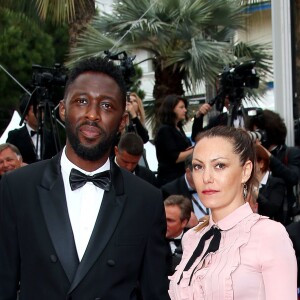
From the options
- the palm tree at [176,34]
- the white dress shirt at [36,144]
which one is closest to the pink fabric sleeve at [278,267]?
the white dress shirt at [36,144]

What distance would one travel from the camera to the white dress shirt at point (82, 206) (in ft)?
9.73

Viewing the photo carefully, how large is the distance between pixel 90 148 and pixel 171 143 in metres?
4.35

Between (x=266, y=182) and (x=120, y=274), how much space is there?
10.7ft

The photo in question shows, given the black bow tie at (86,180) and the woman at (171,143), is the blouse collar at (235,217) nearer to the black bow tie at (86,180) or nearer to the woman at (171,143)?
the black bow tie at (86,180)

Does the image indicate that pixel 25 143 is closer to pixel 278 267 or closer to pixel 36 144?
pixel 36 144

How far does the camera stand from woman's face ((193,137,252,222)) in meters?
2.71

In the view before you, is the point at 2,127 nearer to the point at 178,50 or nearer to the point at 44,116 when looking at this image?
the point at 178,50

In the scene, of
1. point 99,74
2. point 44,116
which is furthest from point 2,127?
point 99,74

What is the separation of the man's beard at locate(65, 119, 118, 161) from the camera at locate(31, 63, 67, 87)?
154 inches

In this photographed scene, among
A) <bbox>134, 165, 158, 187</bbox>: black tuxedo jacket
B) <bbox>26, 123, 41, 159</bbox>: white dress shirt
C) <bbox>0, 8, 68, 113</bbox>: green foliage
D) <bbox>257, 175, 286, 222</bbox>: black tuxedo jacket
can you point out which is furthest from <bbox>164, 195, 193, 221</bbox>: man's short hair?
<bbox>0, 8, 68, 113</bbox>: green foliage

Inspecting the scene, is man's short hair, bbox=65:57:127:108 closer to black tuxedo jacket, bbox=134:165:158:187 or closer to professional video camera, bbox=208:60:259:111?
black tuxedo jacket, bbox=134:165:158:187

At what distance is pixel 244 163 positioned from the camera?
2775 mm

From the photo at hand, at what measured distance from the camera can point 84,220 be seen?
118 inches

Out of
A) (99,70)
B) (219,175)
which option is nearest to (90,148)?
(99,70)
